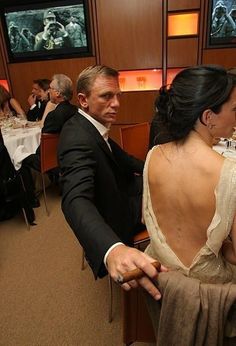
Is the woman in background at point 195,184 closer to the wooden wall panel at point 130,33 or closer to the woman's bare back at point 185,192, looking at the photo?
the woman's bare back at point 185,192

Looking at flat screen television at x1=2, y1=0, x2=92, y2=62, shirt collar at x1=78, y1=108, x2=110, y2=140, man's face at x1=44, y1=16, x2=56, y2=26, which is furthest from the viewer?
man's face at x1=44, y1=16, x2=56, y2=26

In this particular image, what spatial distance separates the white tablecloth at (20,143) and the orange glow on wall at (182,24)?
8.15 feet

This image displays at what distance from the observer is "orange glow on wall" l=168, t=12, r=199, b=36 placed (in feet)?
13.2

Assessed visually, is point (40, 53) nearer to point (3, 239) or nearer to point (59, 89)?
point (59, 89)

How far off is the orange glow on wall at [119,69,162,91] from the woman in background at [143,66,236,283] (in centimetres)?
359

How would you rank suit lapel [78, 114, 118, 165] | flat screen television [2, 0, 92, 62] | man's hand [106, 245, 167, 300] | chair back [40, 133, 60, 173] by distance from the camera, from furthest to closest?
flat screen television [2, 0, 92, 62] → chair back [40, 133, 60, 173] → suit lapel [78, 114, 118, 165] → man's hand [106, 245, 167, 300]

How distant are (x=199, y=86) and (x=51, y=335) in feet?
5.51

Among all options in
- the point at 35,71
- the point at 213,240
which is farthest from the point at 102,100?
the point at 35,71

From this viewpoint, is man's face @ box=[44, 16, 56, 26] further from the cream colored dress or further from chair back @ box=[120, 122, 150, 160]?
the cream colored dress

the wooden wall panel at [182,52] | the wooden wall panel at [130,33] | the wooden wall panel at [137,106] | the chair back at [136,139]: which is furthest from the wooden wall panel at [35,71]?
the chair back at [136,139]

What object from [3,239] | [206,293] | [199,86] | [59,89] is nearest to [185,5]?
[59,89]

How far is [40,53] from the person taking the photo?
4.65 metres

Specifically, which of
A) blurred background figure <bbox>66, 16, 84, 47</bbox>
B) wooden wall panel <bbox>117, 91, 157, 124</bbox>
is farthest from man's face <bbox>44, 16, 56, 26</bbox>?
wooden wall panel <bbox>117, 91, 157, 124</bbox>

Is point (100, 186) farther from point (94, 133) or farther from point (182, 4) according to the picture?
point (182, 4)
